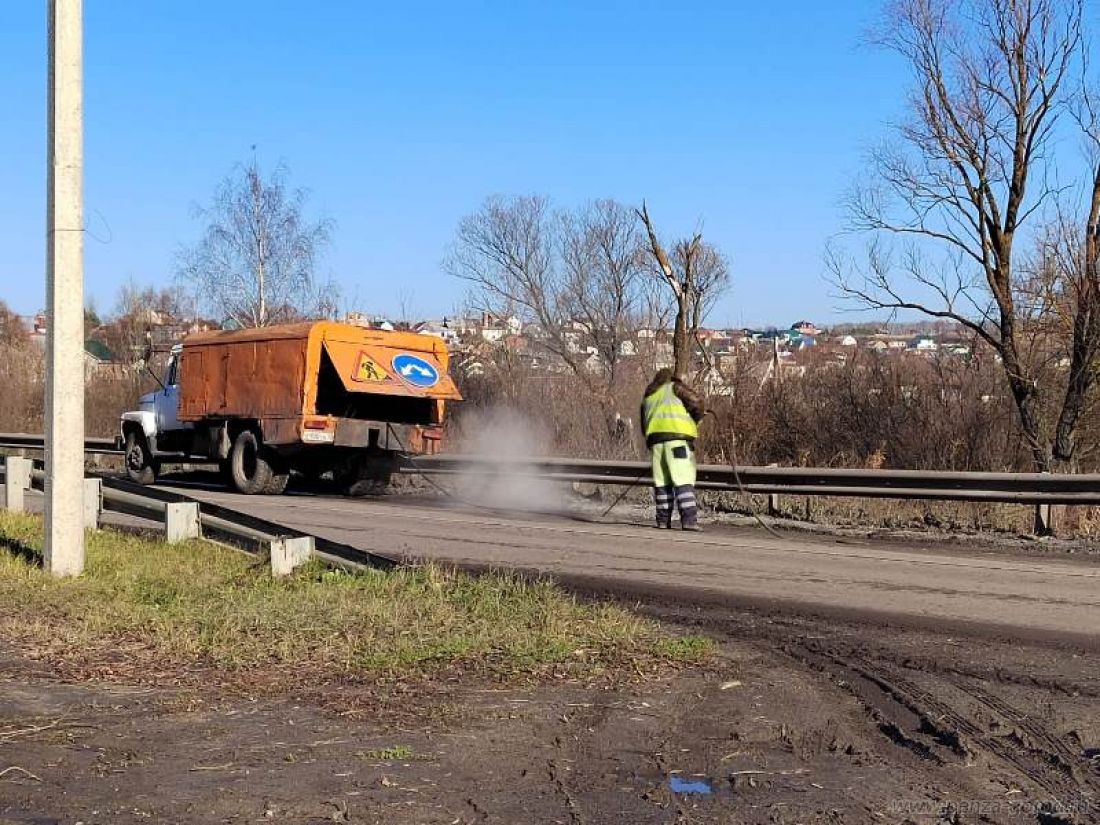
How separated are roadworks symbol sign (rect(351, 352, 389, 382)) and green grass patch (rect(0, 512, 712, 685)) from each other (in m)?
9.04

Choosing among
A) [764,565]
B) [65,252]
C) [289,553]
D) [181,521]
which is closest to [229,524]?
[181,521]

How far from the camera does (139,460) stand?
903 inches

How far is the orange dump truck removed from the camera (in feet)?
60.3

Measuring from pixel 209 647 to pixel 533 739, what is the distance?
245 centimetres

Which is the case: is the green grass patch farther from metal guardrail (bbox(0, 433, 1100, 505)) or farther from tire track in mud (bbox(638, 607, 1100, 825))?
metal guardrail (bbox(0, 433, 1100, 505))

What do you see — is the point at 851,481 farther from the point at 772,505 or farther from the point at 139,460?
the point at 139,460

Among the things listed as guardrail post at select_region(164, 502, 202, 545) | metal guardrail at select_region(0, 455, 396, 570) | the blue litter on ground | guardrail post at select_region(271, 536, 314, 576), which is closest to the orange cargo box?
metal guardrail at select_region(0, 455, 396, 570)

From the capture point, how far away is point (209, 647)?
704 cm

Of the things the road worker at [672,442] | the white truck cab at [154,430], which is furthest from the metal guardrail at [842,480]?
the white truck cab at [154,430]

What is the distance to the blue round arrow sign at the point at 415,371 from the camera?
1886cm

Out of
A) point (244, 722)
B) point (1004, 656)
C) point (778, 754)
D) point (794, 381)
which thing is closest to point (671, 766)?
point (778, 754)

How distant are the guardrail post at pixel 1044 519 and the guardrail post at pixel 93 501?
10.1 meters

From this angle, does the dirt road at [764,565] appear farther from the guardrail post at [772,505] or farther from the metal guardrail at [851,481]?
the guardrail post at [772,505]

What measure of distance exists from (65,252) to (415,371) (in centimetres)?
1025
